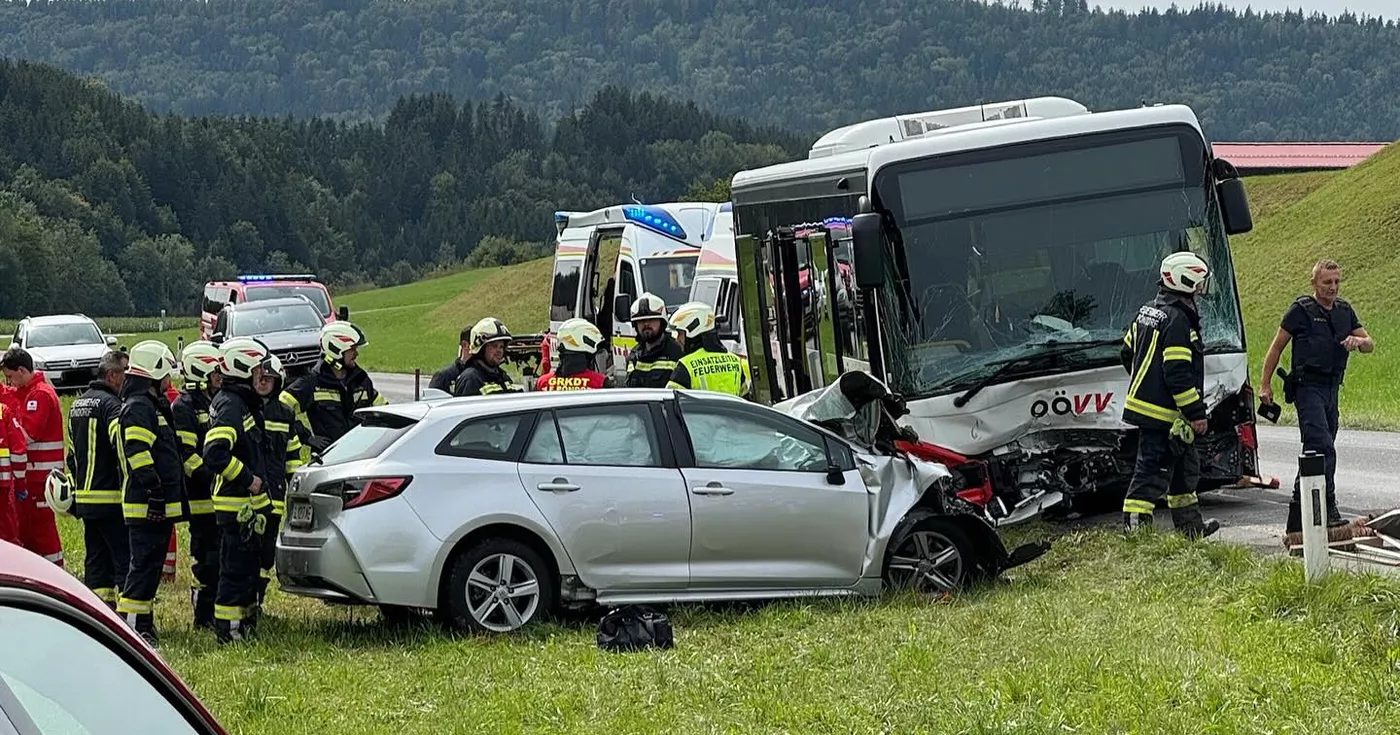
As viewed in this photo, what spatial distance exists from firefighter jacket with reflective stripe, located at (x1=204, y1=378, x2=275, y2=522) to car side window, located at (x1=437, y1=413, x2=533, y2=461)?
132 centimetres

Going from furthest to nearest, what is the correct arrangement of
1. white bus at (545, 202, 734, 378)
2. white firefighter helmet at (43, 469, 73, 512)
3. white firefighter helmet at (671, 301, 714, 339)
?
1. white bus at (545, 202, 734, 378)
2. white firefighter helmet at (671, 301, 714, 339)
3. white firefighter helmet at (43, 469, 73, 512)

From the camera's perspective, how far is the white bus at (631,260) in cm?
2108

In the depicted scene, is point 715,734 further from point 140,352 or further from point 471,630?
point 140,352

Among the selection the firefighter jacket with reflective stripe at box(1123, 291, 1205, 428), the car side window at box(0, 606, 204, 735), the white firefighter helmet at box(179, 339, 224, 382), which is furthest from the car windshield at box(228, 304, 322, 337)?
the car side window at box(0, 606, 204, 735)

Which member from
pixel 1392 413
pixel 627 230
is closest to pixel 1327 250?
pixel 1392 413

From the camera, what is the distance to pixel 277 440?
10758mm

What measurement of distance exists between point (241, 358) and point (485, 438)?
4.95 feet

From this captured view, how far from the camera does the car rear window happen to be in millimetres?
9789

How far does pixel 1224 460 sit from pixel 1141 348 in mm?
1410

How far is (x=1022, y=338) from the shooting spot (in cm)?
1227

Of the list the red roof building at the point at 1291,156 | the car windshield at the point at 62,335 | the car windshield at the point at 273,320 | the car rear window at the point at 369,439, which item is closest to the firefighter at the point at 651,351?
the car rear window at the point at 369,439

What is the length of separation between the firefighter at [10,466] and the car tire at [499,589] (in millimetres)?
4258

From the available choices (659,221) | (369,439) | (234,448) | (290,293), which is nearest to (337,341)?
(234,448)

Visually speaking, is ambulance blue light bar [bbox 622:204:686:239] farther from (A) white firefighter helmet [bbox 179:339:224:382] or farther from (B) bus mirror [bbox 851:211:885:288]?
(A) white firefighter helmet [bbox 179:339:224:382]
